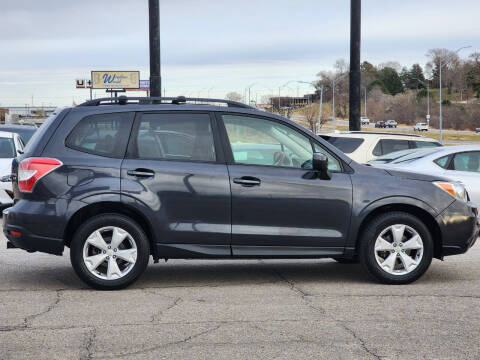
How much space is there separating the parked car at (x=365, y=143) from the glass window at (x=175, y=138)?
804cm

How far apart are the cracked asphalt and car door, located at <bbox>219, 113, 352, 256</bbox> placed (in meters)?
0.44

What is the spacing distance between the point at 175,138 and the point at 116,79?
83.0 meters

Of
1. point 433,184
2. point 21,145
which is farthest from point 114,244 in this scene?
point 21,145

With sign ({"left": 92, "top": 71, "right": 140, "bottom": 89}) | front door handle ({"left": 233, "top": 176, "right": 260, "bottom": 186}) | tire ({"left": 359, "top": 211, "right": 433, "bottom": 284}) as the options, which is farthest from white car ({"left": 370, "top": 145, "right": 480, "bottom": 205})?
sign ({"left": 92, "top": 71, "right": 140, "bottom": 89})

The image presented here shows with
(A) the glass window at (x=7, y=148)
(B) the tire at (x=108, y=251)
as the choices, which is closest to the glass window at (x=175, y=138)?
(B) the tire at (x=108, y=251)

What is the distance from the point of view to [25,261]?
862 cm

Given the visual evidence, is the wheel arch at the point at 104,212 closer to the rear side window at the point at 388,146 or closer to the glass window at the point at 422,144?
the rear side window at the point at 388,146

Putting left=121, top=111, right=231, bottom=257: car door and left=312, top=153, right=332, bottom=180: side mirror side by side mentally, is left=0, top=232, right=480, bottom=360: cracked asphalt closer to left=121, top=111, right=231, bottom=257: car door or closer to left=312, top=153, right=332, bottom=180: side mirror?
left=121, top=111, right=231, bottom=257: car door

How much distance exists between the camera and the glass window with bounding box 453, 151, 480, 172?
1177cm

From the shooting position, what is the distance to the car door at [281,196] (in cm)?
707

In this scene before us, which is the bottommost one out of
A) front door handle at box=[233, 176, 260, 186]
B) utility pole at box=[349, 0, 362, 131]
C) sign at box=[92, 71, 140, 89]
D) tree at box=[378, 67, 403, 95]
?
front door handle at box=[233, 176, 260, 186]

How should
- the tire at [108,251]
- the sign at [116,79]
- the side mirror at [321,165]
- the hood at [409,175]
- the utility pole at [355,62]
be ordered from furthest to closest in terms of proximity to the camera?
1. the sign at [116,79]
2. the utility pole at [355,62]
3. the hood at [409,175]
4. the side mirror at [321,165]
5. the tire at [108,251]

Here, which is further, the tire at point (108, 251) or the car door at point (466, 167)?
the car door at point (466, 167)

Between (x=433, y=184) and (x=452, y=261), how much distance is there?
1736mm
